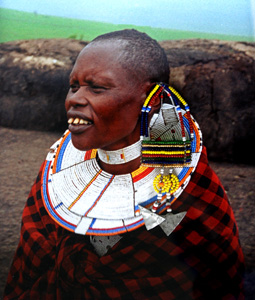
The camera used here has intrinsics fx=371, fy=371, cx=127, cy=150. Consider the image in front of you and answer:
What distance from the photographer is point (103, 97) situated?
1312mm

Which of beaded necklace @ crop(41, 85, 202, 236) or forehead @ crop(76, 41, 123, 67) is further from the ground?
forehead @ crop(76, 41, 123, 67)

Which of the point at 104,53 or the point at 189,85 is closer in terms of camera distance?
the point at 104,53

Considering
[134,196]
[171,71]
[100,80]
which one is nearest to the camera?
[100,80]

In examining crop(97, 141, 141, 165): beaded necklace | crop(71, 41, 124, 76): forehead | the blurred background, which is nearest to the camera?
crop(71, 41, 124, 76): forehead

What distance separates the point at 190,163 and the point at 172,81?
41cm

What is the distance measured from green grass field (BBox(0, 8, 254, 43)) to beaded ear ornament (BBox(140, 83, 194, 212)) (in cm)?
34

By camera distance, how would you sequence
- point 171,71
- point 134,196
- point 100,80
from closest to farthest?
point 100,80 < point 134,196 < point 171,71

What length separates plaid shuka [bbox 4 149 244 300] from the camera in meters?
1.44

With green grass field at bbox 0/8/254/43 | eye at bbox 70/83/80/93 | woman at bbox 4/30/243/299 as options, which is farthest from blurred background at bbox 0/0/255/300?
eye at bbox 70/83/80/93

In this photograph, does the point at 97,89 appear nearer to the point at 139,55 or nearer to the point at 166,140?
the point at 139,55

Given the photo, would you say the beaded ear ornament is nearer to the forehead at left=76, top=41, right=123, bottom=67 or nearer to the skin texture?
the skin texture

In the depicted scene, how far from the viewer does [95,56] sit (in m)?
1.32

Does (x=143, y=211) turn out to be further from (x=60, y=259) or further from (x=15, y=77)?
(x=15, y=77)

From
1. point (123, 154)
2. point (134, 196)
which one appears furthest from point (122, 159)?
point (134, 196)
